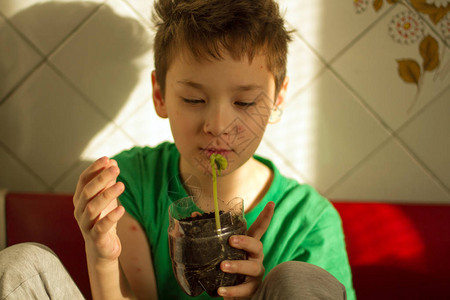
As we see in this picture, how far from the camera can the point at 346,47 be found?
1009 millimetres

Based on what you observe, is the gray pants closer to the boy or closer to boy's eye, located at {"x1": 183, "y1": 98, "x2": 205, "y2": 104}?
the boy

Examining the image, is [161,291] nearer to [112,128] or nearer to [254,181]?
[254,181]

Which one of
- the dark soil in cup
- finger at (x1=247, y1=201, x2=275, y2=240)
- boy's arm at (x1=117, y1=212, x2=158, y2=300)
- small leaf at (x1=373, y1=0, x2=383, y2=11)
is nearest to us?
the dark soil in cup

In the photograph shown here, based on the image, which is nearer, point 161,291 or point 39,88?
point 161,291

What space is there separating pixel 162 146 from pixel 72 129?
0.92ft

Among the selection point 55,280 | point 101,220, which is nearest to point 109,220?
point 101,220

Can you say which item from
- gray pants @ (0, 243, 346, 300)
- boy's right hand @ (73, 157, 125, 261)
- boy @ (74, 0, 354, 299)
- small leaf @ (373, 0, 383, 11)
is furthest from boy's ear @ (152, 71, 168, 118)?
small leaf @ (373, 0, 383, 11)

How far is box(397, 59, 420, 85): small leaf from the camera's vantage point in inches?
40.3

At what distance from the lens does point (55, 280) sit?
67 cm

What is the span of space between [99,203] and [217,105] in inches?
9.3

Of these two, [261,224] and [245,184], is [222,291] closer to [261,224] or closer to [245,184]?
[261,224]

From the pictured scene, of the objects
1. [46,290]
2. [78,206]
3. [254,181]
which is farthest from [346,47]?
[46,290]

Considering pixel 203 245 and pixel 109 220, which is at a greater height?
pixel 109 220

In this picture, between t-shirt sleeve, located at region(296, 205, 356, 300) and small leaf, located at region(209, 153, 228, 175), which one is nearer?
small leaf, located at region(209, 153, 228, 175)
